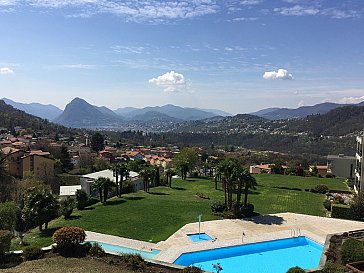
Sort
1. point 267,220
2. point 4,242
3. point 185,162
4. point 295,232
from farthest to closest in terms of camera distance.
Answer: point 185,162 < point 267,220 < point 295,232 < point 4,242

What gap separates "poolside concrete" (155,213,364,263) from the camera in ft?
67.5

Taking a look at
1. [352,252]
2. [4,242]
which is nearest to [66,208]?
[4,242]

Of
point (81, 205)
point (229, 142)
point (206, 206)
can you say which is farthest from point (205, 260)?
point (229, 142)

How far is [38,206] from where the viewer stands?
76.6ft

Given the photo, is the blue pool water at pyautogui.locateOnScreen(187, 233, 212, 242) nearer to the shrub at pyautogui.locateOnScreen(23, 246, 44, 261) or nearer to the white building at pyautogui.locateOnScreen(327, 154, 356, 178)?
the shrub at pyautogui.locateOnScreen(23, 246, 44, 261)

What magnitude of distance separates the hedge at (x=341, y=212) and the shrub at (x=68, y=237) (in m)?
20.9

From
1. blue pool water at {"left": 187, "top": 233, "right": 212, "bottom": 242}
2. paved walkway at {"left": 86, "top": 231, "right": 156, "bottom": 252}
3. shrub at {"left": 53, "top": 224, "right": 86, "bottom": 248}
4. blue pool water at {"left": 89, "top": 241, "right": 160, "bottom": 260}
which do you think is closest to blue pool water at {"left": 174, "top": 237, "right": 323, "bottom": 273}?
blue pool water at {"left": 89, "top": 241, "right": 160, "bottom": 260}

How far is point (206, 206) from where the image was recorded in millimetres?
31016

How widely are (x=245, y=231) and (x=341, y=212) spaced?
9948 millimetres

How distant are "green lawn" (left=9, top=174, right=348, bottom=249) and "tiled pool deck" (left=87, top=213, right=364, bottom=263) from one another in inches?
43.6

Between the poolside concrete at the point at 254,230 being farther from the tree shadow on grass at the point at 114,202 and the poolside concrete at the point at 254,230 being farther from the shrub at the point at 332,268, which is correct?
the tree shadow on grass at the point at 114,202

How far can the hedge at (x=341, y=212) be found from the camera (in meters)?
28.1

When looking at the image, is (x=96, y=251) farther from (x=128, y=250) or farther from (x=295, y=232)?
(x=295, y=232)

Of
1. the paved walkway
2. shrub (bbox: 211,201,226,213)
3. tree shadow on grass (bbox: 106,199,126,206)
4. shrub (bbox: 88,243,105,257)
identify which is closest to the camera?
shrub (bbox: 88,243,105,257)
